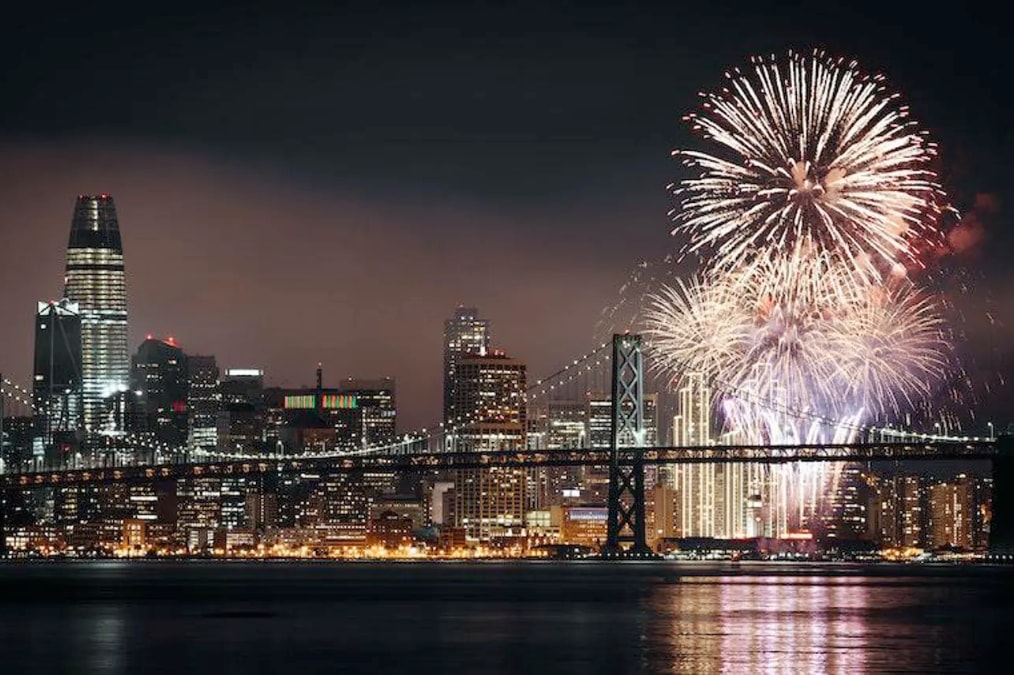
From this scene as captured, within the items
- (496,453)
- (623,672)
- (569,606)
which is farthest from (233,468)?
(623,672)

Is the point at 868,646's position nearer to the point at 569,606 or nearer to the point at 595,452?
the point at 569,606

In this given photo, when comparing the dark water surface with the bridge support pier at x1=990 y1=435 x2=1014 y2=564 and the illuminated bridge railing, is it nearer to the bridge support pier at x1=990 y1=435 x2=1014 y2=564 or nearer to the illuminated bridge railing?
the illuminated bridge railing

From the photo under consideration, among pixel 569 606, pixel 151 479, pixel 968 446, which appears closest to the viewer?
pixel 569 606

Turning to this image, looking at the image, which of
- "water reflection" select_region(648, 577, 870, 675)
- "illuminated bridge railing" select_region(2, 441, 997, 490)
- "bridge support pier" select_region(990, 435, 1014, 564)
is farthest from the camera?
"bridge support pier" select_region(990, 435, 1014, 564)

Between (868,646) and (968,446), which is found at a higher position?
(968,446)

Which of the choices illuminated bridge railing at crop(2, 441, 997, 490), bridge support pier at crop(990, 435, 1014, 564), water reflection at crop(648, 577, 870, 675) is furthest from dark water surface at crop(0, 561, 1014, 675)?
bridge support pier at crop(990, 435, 1014, 564)

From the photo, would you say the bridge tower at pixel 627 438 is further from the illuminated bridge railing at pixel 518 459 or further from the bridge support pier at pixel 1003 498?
the bridge support pier at pixel 1003 498
